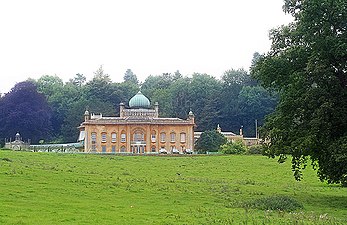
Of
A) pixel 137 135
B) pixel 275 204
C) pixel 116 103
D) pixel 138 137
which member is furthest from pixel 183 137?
pixel 275 204

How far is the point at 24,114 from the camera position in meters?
110

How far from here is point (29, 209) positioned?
2442 centimetres

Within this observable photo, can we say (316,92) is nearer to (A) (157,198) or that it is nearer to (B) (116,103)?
(A) (157,198)

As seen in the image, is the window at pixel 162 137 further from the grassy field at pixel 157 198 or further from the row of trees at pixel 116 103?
the grassy field at pixel 157 198

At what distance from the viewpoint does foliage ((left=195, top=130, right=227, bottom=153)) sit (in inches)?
3784

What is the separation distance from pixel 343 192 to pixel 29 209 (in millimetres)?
23793

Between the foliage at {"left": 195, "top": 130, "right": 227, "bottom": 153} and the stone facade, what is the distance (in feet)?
10.3

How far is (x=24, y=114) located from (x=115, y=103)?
2886cm

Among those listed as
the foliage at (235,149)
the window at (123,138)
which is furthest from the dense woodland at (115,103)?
the foliage at (235,149)

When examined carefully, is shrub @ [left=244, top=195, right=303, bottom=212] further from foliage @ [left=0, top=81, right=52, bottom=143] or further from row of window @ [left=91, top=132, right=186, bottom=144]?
foliage @ [left=0, top=81, right=52, bottom=143]

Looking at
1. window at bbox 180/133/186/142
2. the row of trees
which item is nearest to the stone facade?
window at bbox 180/133/186/142

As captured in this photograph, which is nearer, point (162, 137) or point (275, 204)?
point (275, 204)

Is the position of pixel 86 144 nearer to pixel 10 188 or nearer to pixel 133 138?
pixel 133 138

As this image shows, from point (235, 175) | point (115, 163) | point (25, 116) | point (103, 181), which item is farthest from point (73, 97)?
point (103, 181)
